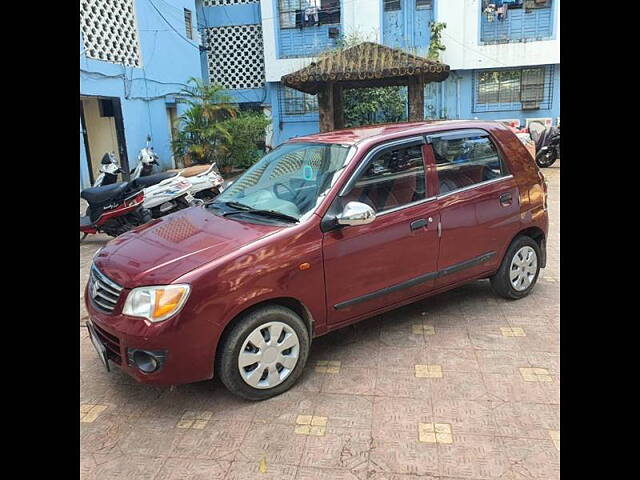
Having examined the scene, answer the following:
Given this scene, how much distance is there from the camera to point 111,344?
297cm

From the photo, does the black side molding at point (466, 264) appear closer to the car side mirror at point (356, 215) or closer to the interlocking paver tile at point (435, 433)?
the car side mirror at point (356, 215)

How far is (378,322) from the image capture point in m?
4.16

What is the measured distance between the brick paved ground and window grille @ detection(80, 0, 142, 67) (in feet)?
28.6

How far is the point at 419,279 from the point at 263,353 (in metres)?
1.35

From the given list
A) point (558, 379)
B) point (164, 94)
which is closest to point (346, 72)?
point (164, 94)

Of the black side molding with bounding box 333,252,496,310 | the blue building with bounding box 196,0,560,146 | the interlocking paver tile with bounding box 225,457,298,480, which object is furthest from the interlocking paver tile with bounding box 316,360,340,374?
the blue building with bounding box 196,0,560,146

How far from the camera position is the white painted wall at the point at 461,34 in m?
15.9

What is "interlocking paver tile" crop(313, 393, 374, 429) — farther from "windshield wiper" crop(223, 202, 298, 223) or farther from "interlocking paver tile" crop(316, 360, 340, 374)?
"windshield wiper" crop(223, 202, 298, 223)

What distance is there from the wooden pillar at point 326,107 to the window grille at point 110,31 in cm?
474

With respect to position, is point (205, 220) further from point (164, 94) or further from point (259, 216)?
point (164, 94)

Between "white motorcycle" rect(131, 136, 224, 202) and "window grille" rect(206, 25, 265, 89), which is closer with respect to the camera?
"white motorcycle" rect(131, 136, 224, 202)

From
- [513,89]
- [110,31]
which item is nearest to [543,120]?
[513,89]

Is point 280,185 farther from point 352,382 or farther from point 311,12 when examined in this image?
point 311,12

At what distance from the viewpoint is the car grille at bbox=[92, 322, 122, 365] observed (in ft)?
9.55
